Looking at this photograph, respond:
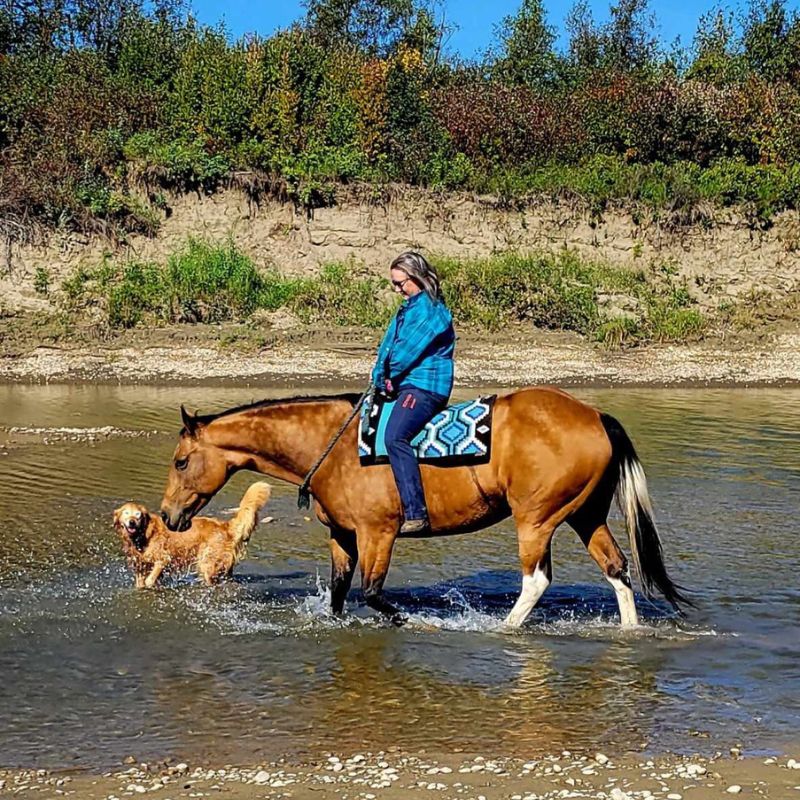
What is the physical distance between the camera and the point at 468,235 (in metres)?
27.7

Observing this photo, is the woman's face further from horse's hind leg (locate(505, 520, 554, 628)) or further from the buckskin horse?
horse's hind leg (locate(505, 520, 554, 628))

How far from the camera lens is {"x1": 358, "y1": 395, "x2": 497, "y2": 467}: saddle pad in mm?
7590

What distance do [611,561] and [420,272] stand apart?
2.36 metres

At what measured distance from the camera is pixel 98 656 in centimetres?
712

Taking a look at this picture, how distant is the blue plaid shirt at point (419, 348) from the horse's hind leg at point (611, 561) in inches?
54.1

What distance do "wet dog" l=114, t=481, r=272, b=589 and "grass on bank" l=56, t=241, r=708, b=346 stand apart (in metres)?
14.6

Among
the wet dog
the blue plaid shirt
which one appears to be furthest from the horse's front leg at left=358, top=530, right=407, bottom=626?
the wet dog

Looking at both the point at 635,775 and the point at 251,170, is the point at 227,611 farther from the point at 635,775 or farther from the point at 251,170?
the point at 251,170

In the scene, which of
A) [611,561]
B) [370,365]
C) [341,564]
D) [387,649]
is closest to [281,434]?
[341,564]

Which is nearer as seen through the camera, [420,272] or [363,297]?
[420,272]

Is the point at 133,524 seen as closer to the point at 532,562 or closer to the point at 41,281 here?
the point at 532,562

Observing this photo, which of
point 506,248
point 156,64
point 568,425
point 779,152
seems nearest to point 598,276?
point 506,248

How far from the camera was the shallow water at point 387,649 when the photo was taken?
584 centimetres

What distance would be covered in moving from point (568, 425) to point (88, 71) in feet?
84.6
